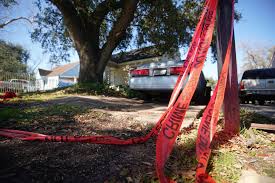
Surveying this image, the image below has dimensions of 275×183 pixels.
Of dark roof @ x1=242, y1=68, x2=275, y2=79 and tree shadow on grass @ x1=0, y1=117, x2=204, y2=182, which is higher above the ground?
dark roof @ x1=242, y1=68, x2=275, y2=79

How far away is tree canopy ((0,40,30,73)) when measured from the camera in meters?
45.4

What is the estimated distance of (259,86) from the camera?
11.2 metres

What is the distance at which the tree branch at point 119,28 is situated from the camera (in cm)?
1105

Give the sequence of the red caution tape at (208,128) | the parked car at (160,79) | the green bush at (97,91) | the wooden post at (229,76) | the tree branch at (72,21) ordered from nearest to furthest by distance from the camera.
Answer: the red caution tape at (208,128) → the wooden post at (229,76) → the parked car at (160,79) → the green bush at (97,91) → the tree branch at (72,21)

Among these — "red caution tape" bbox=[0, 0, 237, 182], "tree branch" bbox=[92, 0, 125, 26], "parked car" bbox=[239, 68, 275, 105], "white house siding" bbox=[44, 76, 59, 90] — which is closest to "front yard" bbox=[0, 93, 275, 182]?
"red caution tape" bbox=[0, 0, 237, 182]

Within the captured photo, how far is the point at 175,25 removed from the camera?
1377cm

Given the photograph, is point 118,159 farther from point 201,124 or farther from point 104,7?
point 104,7

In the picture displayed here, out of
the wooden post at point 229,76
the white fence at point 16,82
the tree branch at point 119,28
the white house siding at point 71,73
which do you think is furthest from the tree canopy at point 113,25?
the white house siding at point 71,73

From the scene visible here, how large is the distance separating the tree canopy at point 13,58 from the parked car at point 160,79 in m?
43.0

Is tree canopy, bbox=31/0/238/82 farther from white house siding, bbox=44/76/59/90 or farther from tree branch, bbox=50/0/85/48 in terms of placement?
white house siding, bbox=44/76/59/90

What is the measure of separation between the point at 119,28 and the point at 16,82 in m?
12.5

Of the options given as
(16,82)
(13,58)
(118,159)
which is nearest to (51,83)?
(16,82)

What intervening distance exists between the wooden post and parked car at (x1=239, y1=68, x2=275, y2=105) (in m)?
9.02

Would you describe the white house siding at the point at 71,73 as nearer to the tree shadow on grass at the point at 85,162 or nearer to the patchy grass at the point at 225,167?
the tree shadow on grass at the point at 85,162
